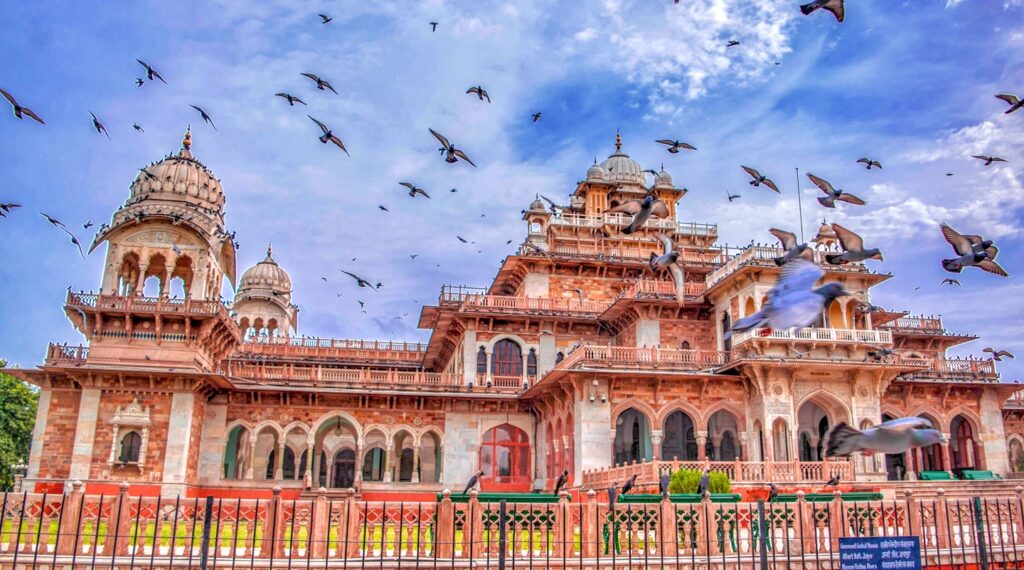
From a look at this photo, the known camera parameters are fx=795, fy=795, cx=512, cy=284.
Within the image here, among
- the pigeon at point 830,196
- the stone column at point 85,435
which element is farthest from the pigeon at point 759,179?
the stone column at point 85,435

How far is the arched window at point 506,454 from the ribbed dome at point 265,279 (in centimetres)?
2031

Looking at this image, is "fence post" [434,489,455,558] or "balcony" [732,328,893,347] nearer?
"fence post" [434,489,455,558]

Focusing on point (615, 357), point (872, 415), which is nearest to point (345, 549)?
Answer: point (615, 357)

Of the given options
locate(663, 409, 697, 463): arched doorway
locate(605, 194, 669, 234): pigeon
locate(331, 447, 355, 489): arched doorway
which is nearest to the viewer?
locate(605, 194, 669, 234): pigeon

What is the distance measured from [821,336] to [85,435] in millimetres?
23343

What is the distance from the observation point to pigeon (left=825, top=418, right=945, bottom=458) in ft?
25.4

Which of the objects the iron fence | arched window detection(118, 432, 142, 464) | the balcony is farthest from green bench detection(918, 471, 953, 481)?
arched window detection(118, 432, 142, 464)

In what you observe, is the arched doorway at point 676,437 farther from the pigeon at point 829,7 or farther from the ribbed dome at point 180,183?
the pigeon at point 829,7

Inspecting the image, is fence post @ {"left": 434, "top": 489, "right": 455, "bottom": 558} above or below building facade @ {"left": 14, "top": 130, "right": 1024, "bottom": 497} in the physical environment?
below

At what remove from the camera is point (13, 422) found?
37594 millimetres

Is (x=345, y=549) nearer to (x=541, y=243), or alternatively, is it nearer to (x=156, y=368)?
(x=156, y=368)

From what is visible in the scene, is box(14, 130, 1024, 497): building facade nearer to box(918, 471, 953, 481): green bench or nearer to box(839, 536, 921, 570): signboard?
box(918, 471, 953, 481): green bench

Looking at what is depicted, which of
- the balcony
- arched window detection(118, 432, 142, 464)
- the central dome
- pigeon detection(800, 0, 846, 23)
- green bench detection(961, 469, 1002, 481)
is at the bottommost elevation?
green bench detection(961, 469, 1002, 481)

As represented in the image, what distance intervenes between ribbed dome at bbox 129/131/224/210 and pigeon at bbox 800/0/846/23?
934 inches
